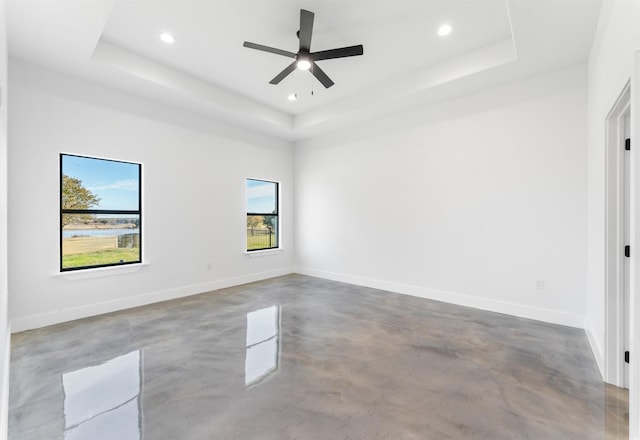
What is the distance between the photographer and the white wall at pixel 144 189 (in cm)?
332

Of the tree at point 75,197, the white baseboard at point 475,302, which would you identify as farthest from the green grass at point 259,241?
the tree at point 75,197

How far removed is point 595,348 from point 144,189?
5671 millimetres

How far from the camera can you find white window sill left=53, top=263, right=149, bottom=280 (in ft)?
11.9

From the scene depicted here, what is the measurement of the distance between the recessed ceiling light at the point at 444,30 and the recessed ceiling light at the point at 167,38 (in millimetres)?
2969

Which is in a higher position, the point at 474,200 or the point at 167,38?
the point at 167,38

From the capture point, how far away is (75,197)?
12.3 ft

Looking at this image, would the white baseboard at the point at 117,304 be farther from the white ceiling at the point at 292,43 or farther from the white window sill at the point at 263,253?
the white ceiling at the point at 292,43

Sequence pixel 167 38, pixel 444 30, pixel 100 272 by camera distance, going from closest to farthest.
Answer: pixel 444 30 → pixel 167 38 → pixel 100 272

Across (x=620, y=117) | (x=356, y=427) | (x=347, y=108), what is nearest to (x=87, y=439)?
(x=356, y=427)

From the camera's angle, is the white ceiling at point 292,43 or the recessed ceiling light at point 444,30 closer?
the white ceiling at point 292,43

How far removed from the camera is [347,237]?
5.70 meters

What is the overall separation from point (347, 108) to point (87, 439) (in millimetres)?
4904

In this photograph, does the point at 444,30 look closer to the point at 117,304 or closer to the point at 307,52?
the point at 307,52

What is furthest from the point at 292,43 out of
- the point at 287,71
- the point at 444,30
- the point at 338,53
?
the point at 444,30
